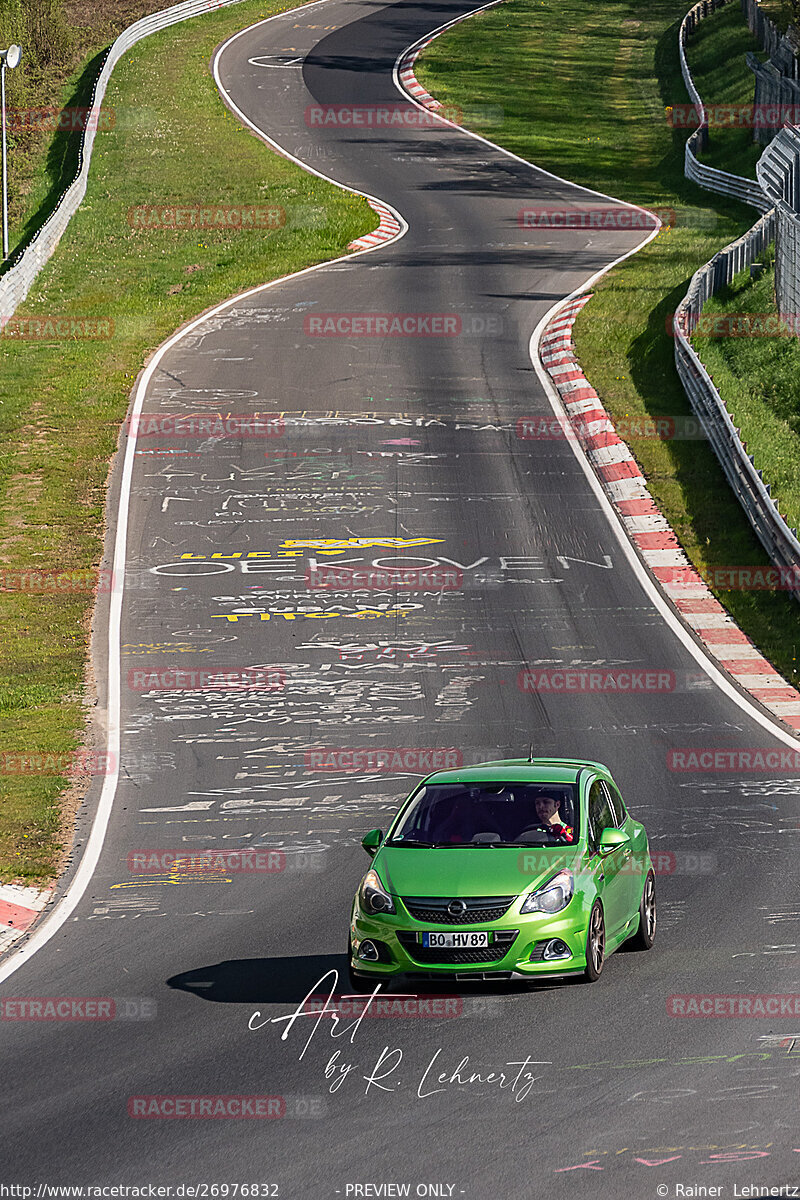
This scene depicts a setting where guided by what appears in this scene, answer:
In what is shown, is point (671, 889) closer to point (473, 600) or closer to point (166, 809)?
point (166, 809)

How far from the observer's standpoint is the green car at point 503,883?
1062cm

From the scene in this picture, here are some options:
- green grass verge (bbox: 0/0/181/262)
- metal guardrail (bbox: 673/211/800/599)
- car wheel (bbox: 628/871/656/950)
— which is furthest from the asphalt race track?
green grass verge (bbox: 0/0/181/262)

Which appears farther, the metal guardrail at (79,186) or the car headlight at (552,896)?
the metal guardrail at (79,186)

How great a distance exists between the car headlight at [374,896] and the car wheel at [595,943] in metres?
1.33

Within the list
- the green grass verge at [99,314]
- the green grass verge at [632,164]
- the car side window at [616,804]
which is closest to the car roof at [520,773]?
the car side window at [616,804]

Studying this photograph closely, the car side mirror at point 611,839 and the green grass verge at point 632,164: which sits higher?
the car side mirror at point 611,839

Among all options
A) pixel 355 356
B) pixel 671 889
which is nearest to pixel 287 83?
pixel 355 356

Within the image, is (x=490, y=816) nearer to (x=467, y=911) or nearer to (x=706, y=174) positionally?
(x=467, y=911)

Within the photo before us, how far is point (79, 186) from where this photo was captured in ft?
171

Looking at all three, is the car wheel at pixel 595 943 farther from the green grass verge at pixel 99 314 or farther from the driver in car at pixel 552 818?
the green grass verge at pixel 99 314

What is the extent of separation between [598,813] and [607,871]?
2.33ft

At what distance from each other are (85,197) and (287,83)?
735 inches

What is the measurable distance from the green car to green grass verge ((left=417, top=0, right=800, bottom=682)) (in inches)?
405

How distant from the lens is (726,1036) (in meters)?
9.91
